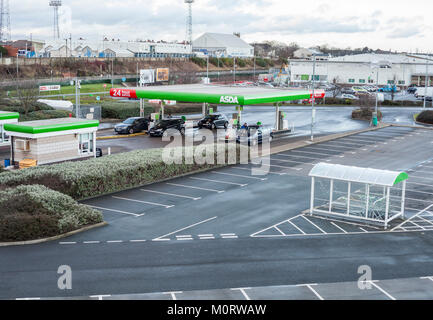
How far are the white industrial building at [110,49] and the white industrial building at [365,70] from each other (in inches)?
1494

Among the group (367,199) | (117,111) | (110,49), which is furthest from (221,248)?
(110,49)

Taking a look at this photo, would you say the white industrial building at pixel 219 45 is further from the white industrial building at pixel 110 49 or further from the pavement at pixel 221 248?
the pavement at pixel 221 248

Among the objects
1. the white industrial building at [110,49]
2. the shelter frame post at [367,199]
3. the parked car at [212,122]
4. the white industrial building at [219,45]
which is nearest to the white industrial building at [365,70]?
the white industrial building at [110,49]

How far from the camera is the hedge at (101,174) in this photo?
2345cm

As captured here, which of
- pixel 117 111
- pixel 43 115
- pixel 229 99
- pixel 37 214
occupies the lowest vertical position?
pixel 37 214

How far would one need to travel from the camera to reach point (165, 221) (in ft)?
69.9

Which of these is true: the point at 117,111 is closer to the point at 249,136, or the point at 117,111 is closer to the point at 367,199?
the point at 249,136

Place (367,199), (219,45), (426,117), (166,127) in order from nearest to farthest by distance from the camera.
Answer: (367,199), (166,127), (426,117), (219,45)

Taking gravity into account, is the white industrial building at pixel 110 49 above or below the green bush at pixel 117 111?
above

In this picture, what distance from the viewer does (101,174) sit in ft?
81.2

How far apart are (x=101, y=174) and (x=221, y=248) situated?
8.56m

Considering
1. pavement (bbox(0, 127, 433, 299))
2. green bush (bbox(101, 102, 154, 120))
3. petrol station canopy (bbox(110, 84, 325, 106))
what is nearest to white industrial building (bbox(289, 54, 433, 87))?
green bush (bbox(101, 102, 154, 120))

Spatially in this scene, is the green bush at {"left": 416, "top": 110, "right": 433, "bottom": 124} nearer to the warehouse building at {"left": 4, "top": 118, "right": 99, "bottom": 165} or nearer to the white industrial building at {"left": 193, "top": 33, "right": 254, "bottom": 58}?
the warehouse building at {"left": 4, "top": 118, "right": 99, "bottom": 165}

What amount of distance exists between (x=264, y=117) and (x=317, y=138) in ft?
43.1
